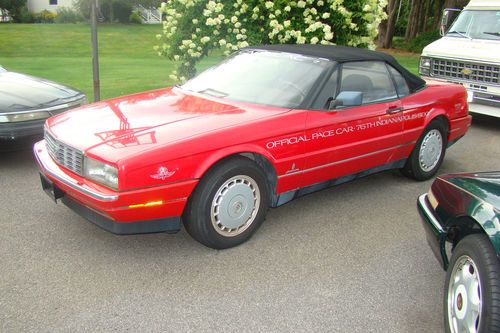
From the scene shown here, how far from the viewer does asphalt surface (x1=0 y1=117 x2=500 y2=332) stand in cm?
297

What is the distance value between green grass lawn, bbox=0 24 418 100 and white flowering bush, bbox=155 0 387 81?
112 centimetres

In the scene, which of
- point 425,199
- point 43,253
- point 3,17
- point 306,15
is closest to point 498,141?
point 306,15

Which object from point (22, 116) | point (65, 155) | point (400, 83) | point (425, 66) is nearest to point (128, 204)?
point (65, 155)

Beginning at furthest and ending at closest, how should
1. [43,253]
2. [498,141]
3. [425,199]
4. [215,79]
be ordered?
[498,141], [215,79], [43,253], [425,199]

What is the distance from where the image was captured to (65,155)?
12.2 ft

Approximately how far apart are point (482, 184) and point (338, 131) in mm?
1679

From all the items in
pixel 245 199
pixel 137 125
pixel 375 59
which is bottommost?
pixel 245 199

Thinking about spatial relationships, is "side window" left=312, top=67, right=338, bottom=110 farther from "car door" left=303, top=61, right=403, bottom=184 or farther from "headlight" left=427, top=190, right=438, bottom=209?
"headlight" left=427, top=190, right=438, bottom=209

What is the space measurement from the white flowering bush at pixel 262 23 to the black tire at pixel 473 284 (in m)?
5.45

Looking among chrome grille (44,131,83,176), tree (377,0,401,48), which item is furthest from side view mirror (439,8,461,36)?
tree (377,0,401,48)

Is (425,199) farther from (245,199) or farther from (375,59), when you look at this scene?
(375,59)

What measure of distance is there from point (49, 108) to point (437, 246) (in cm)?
442

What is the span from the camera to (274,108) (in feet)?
13.7

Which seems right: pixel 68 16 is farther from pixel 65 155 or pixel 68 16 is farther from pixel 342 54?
pixel 65 155
